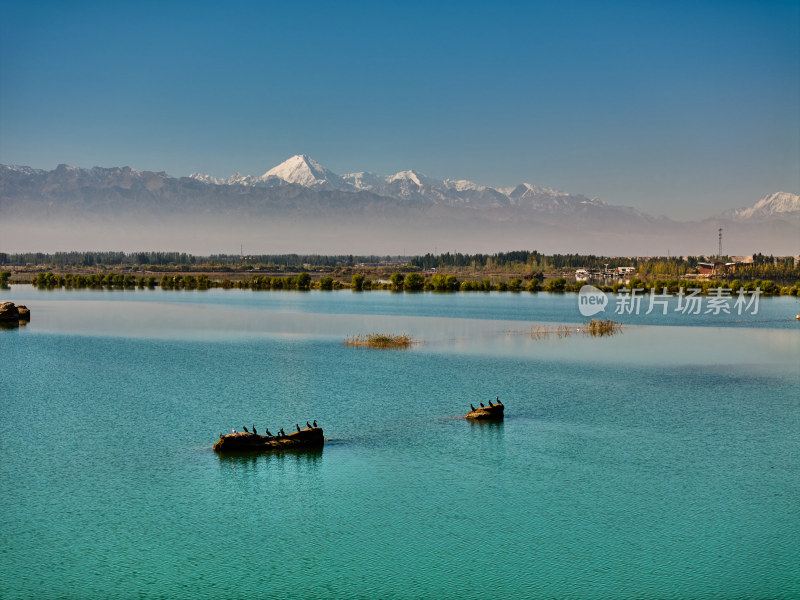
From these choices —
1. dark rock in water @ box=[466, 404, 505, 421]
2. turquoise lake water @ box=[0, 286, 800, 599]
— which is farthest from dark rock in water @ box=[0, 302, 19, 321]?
dark rock in water @ box=[466, 404, 505, 421]

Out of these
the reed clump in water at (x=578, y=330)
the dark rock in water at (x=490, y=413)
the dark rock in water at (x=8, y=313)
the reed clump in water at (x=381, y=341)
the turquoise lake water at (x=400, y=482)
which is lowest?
the turquoise lake water at (x=400, y=482)

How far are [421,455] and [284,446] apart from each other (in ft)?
16.8

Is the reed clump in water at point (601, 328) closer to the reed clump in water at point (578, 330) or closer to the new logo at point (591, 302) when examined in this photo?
the reed clump in water at point (578, 330)

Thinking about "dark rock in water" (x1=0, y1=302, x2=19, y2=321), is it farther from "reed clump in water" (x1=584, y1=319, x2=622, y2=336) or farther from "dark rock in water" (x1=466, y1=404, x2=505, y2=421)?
"dark rock in water" (x1=466, y1=404, x2=505, y2=421)

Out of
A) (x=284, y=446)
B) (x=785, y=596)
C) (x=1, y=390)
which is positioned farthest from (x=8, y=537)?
(x=1, y=390)

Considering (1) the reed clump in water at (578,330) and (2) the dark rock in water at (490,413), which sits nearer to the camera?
(2) the dark rock in water at (490,413)

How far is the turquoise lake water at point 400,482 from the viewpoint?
18625 mm

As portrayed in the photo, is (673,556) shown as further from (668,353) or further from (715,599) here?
(668,353)

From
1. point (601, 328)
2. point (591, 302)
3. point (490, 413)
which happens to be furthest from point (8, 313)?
point (591, 302)

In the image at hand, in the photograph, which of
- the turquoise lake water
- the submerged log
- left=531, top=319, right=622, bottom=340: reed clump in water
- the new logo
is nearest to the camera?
the turquoise lake water

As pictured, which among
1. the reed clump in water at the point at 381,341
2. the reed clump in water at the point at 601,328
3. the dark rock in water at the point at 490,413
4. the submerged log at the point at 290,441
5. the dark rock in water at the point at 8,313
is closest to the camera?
the submerged log at the point at 290,441

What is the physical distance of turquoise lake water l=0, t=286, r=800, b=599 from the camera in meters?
18.6

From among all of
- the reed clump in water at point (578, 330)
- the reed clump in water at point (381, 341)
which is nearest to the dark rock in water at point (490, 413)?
the reed clump in water at point (381, 341)

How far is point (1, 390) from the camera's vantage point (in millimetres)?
40156
